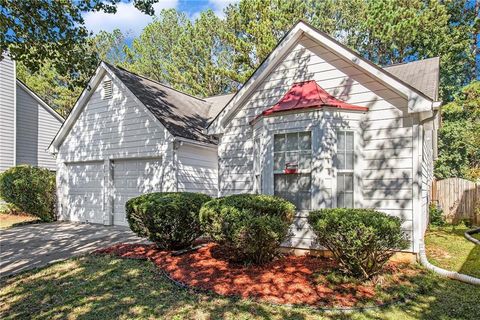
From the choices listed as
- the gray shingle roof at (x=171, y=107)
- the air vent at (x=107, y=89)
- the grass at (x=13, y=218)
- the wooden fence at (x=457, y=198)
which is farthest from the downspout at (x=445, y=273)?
the grass at (x=13, y=218)

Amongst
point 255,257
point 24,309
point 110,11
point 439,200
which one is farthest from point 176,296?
point 439,200

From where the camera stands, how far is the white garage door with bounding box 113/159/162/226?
35.7ft

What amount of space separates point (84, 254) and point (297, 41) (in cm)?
766

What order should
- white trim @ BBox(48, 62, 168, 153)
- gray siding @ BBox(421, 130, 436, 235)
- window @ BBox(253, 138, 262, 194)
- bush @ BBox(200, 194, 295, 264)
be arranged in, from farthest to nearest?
white trim @ BBox(48, 62, 168, 153)
gray siding @ BBox(421, 130, 436, 235)
window @ BBox(253, 138, 262, 194)
bush @ BBox(200, 194, 295, 264)

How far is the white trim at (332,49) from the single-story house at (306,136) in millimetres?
23

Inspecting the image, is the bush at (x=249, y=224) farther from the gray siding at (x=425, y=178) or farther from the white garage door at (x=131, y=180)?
the white garage door at (x=131, y=180)

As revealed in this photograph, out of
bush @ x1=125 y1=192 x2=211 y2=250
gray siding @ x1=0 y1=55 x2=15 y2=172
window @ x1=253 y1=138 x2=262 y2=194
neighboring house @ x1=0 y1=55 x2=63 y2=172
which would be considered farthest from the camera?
neighboring house @ x1=0 y1=55 x2=63 y2=172

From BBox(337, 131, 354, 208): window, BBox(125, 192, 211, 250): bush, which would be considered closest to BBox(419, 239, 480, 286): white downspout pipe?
BBox(337, 131, 354, 208): window

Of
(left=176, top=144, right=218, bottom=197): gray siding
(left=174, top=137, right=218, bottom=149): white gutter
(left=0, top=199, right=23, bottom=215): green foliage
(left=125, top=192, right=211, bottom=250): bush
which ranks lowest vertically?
(left=0, top=199, right=23, bottom=215): green foliage

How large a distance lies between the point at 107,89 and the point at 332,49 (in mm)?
8742

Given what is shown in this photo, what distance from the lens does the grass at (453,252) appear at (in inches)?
263

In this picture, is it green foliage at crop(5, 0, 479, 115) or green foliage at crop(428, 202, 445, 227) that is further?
green foliage at crop(5, 0, 479, 115)

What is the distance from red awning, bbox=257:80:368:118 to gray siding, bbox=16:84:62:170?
1625 centimetres

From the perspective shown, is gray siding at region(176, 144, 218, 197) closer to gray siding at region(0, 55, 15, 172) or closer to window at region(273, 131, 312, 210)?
window at region(273, 131, 312, 210)
